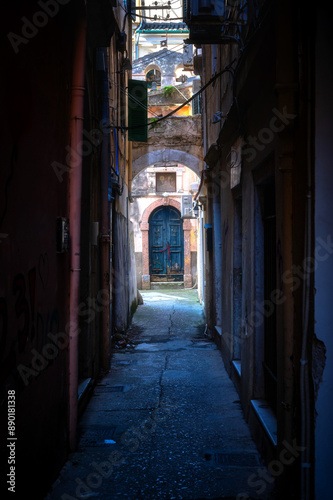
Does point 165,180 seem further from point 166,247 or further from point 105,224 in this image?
point 105,224

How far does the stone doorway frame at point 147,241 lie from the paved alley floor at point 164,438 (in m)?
12.3

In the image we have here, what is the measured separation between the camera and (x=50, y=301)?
3.38m

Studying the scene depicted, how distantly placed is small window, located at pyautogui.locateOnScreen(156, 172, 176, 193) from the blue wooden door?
115cm

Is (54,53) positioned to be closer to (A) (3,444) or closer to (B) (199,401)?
(A) (3,444)

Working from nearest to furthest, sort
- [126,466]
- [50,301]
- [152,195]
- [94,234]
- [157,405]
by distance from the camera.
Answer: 1. [50,301]
2. [126,466]
3. [157,405]
4. [94,234]
5. [152,195]

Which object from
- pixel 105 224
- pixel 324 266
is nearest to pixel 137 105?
pixel 105 224

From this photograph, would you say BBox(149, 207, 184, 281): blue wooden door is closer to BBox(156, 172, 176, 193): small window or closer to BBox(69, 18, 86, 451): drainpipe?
BBox(156, 172, 176, 193): small window

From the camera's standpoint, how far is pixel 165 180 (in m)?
21.4

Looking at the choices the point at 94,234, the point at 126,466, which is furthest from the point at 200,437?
the point at 94,234

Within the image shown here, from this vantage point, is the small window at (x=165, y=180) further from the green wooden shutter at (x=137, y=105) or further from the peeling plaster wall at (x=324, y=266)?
the peeling plaster wall at (x=324, y=266)

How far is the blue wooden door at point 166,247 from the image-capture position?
2130cm

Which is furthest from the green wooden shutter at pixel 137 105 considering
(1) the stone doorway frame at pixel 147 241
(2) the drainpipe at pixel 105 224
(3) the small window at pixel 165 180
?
(3) the small window at pixel 165 180

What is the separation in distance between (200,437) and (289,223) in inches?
96.0

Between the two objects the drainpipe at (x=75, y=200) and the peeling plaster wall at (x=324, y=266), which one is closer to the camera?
the peeling plaster wall at (x=324, y=266)
